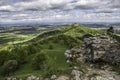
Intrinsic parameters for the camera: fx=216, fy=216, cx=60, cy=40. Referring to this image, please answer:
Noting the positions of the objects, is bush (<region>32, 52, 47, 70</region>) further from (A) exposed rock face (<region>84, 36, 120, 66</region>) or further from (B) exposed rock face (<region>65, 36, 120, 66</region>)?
(A) exposed rock face (<region>84, 36, 120, 66</region>)

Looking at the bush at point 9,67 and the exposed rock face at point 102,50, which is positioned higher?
the exposed rock face at point 102,50

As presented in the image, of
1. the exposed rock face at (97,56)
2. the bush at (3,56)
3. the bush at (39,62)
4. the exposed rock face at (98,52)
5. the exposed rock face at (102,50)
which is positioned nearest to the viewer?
the exposed rock face at (97,56)

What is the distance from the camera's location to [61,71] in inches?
4141

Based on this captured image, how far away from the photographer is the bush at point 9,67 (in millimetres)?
118756

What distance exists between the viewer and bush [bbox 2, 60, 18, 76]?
118756 millimetres

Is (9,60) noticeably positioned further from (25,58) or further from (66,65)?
(66,65)

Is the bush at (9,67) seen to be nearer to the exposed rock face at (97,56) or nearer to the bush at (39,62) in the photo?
the bush at (39,62)

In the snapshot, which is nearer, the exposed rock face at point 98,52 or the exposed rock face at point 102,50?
the exposed rock face at point 102,50

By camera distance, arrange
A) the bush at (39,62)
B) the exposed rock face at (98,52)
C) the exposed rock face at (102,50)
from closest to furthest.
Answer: the exposed rock face at (102,50) → the exposed rock face at (98,52) → the bush at (39,62)

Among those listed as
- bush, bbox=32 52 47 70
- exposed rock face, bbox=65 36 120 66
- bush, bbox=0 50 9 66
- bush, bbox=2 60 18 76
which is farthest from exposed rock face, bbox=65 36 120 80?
bush, bbox=0 50 9 66

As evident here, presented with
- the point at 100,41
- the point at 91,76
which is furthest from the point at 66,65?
the point at 100,41

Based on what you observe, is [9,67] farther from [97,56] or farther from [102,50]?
[102,50]

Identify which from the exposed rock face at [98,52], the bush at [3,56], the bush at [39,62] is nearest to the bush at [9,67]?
the bush at [3,56]

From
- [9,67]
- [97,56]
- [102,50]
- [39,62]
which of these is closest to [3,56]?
[9,67]
